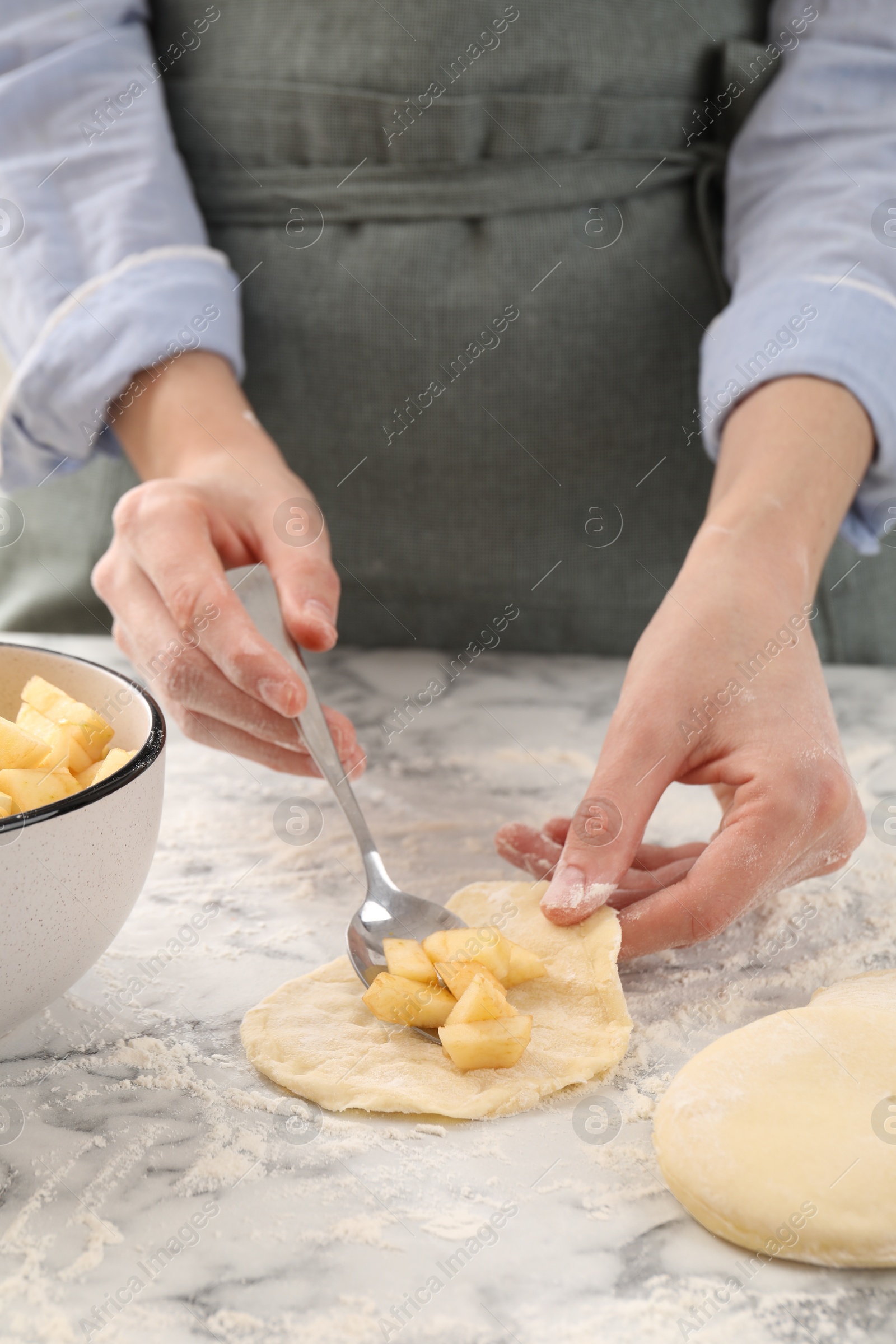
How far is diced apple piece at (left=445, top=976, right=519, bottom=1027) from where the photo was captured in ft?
2.68

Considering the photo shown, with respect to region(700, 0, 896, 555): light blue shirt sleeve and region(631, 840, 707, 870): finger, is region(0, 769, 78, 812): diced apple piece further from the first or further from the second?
region(700, 0, 896, 555): light blue shirt sleeve

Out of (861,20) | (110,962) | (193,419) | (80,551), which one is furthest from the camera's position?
(80,551)

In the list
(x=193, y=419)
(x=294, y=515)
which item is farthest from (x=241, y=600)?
(x=193, y=419)

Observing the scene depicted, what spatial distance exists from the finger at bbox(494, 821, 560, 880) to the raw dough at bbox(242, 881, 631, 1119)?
8 centimetres

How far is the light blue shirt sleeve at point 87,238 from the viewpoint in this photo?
1.35m

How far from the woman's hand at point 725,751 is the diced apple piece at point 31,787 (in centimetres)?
41

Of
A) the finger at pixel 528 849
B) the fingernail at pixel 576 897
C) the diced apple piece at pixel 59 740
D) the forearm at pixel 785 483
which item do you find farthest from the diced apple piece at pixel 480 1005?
the forearm at pixel 785 483

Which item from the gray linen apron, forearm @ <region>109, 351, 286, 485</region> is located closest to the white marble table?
forearm @ <region>109, 351, 286, 485</region>

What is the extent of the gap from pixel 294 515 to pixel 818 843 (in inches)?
24.7

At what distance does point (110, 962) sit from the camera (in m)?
0.97

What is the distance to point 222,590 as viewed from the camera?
1062mm

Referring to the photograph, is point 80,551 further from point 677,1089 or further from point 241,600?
point 677,1089

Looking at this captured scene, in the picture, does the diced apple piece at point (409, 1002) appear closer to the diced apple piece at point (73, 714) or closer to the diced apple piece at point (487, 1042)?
the diced apple piece at point (487, 1042)

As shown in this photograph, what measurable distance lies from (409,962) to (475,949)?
0.05 metres
